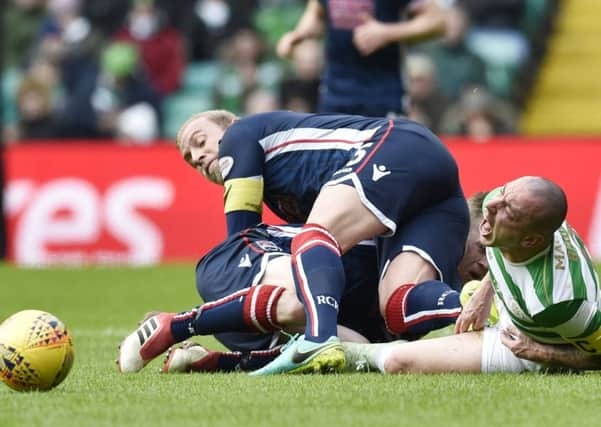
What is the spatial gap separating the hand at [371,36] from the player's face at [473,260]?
2.33 meters

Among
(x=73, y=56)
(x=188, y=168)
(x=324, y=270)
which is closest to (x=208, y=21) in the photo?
(x=73, y=56)

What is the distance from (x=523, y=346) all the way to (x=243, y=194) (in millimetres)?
1520

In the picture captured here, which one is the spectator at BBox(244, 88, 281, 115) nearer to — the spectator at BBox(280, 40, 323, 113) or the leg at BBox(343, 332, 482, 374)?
the spectator at BBox(280, 40, 323, 113)

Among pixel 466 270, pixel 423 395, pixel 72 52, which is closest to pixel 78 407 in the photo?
pixel 423 395

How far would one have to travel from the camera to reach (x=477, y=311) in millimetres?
5586

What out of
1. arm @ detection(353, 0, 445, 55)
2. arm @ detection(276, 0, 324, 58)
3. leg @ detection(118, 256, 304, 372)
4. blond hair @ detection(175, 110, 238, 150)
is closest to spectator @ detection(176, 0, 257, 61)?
arm @ detection(276, 0, 324, 58)

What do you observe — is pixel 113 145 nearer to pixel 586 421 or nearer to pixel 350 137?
pixel 350 137

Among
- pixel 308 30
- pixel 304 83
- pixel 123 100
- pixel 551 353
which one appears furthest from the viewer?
pixel 123 100

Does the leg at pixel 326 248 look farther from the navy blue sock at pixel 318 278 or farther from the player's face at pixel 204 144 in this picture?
the player's face at pixel 204 144

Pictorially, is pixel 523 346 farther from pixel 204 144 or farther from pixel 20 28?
pixel 20 28

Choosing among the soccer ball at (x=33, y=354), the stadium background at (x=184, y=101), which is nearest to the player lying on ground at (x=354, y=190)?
the soccer ball at (x=33, y=354)

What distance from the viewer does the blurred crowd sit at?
16.3m

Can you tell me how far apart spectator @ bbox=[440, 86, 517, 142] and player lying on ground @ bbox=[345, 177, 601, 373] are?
30.0ft

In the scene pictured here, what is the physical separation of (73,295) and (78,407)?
20.4 feet
